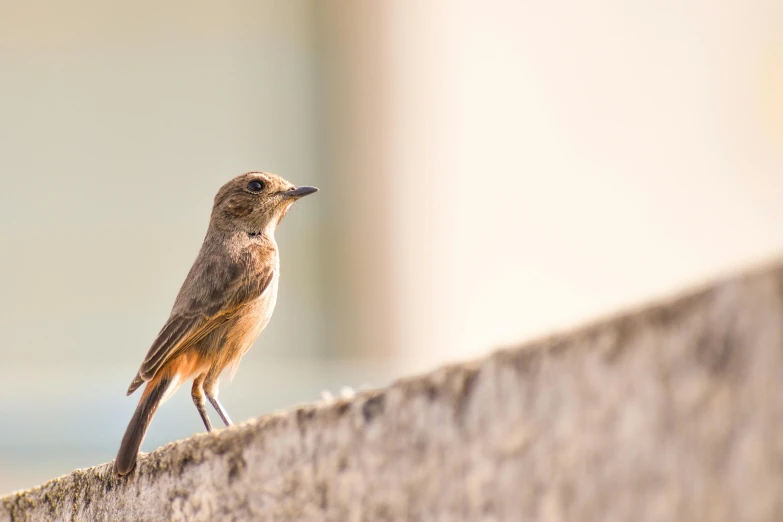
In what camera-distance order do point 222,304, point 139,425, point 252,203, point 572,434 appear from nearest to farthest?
point 572,434
point 139,425
point 222,304
point 252,203

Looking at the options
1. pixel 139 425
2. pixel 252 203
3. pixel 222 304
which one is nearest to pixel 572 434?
pixel 139 425

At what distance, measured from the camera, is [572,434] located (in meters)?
1.40

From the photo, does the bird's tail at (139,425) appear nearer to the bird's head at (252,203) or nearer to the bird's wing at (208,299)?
the bird's wing at (208,299)

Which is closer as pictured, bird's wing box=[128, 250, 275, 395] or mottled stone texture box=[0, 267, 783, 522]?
mottled stone texture box=[0, 267, 783, 522]

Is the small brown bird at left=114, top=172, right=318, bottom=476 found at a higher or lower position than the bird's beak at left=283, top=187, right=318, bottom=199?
lower

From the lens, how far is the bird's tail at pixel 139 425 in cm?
257

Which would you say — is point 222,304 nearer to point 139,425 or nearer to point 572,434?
point 139,425

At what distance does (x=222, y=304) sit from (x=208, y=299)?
0.06 m

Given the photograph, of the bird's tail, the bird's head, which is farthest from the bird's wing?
the bird's head

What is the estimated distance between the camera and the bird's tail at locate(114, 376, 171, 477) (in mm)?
2566

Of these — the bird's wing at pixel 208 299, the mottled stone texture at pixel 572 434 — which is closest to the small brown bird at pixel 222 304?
the bird's wing at pixel 208 299

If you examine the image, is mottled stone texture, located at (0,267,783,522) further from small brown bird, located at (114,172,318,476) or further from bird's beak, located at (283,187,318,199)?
bird's beak, located at (283,187,318,199)

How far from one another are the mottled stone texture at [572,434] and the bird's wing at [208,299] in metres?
2.64

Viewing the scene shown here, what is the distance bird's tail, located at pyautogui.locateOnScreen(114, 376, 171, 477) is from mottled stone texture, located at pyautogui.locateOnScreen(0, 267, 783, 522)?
625mm
